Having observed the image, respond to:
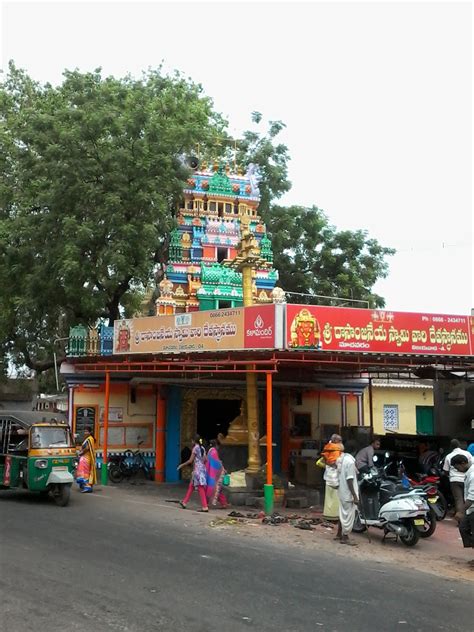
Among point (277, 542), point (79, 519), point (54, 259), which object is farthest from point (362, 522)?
point (54, 259)

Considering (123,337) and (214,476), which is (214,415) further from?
(214,476)

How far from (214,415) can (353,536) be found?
869 cm

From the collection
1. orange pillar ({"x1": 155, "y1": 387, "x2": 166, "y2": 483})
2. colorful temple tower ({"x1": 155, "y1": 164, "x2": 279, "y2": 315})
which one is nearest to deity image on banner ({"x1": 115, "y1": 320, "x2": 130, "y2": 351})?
orange pillar ({"x1": 155, "y1": 387, "x2": 166, "y2": 483})

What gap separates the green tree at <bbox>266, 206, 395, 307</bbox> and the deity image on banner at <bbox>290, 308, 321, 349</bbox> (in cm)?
1390

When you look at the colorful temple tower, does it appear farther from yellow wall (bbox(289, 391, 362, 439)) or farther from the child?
the child

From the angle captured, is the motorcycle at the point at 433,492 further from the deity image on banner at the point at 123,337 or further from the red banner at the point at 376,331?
the deity image on banner at the point at 123,337

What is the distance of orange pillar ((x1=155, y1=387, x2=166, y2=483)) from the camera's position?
57.7ft

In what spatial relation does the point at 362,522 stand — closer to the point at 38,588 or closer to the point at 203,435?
the point at 38,588

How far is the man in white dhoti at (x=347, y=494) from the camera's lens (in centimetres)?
955

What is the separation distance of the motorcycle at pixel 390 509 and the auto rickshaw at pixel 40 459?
5928 millimetres

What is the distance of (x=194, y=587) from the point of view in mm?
6629

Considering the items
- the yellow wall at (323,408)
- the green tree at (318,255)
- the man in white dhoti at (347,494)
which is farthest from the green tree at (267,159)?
the man in white dhoti at (347,494)

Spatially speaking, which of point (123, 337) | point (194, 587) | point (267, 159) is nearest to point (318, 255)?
point (267, 159)

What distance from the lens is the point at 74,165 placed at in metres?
19.0
